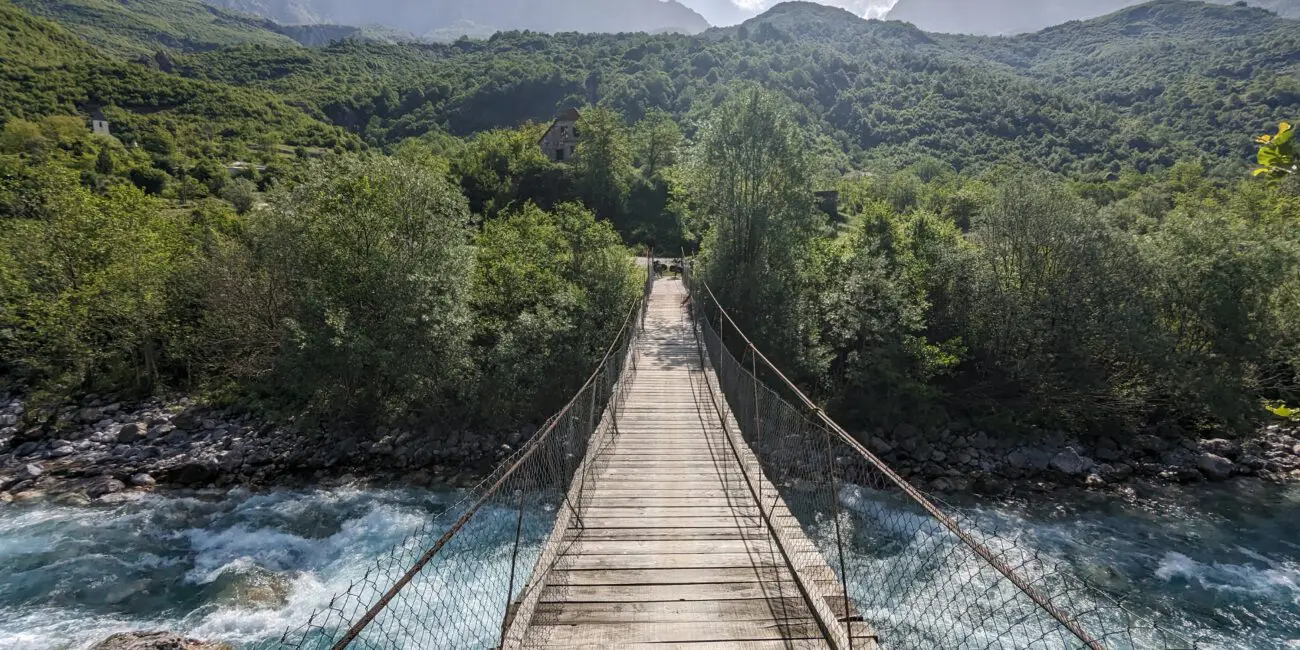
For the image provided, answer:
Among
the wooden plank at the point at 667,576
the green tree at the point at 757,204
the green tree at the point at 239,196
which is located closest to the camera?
the wooden plank at the point at 667,576

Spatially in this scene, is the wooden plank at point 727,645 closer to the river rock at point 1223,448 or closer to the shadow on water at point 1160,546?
the shadow on water at point 1160,546

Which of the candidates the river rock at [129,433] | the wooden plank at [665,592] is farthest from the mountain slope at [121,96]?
the wooden plank at [665,592]

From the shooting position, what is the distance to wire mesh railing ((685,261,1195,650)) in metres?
6.95

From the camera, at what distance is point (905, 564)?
30.0ft

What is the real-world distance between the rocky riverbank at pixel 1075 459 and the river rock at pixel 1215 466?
0.02 m

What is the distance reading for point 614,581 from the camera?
4.09 meters

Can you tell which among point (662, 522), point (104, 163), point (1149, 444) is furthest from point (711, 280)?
point (104, 163)

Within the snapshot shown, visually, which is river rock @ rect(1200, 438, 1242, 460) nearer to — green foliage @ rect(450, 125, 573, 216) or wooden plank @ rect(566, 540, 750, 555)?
wooden plank @ rect(566, 540, 750, 555)

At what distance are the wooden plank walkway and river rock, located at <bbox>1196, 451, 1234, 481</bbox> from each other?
1292 cm

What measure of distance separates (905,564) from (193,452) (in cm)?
1501

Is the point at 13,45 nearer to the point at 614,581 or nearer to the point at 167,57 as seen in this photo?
the point at 167,57

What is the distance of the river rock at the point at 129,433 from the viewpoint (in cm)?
1241

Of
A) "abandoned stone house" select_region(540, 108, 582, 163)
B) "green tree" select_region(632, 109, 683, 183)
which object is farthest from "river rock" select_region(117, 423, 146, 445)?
"abandoned stone house" select_region(540, 108, 582, 163)

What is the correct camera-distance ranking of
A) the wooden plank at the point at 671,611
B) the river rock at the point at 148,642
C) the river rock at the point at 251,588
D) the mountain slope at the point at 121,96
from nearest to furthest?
the wooden plank at the point at 671,611 < the river rock at the point at 148,642 < the river rock at the point at 251,588 < the mountain slope at the point at 121,96
